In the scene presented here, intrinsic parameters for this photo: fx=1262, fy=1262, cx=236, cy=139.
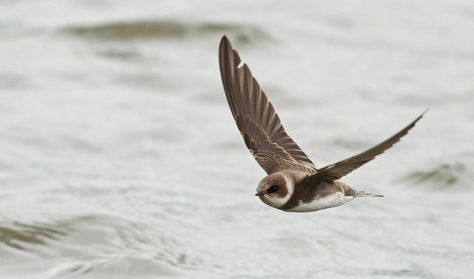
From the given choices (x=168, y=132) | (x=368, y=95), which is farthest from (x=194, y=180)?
(x=368, y=95)

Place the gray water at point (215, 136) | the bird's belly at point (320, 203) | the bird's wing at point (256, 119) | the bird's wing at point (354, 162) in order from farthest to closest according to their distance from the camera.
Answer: the gray water at point (215, 136)
the bird's wing at point (256, 119)
the bird's belly at point (320, 203)
the bird's wing at point (354, 162)

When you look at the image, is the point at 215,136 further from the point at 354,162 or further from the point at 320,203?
the point at 354,162

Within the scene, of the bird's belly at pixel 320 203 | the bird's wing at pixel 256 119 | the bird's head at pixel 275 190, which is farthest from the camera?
the bird's wing at pixel 256 119

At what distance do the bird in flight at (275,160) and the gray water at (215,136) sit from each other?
2.10 meters

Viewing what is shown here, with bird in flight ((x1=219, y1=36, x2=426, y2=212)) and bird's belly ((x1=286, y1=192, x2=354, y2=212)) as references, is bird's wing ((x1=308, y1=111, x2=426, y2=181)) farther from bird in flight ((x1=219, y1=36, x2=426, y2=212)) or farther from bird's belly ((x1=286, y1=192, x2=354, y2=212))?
bird's belly ((x1=286, y1=192, x2=354, y2=212))

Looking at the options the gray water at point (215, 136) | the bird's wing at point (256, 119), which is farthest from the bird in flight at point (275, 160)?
the gray water at point (215, 136)

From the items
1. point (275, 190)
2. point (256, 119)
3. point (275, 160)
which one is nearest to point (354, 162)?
point (275, 190)

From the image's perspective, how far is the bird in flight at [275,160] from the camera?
6.65 metres

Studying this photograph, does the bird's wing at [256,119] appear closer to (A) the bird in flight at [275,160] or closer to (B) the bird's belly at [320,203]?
(A) the bird in flight at [275,160]

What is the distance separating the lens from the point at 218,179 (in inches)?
462

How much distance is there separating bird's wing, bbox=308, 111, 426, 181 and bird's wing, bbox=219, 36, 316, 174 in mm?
580

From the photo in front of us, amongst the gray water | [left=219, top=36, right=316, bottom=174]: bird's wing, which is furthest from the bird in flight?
the gray water

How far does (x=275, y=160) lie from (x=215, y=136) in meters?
5.39

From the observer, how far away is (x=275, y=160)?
291 inches
